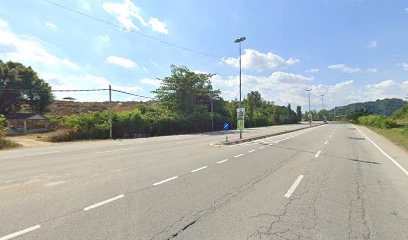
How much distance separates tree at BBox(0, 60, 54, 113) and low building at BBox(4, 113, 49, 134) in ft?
15.3

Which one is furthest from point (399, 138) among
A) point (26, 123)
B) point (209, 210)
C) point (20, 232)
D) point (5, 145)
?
point (26, 123)

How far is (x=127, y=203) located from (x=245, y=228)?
2550mm

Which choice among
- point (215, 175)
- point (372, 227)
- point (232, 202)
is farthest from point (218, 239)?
point (215, 175)

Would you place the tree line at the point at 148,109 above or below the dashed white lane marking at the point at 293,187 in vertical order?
above

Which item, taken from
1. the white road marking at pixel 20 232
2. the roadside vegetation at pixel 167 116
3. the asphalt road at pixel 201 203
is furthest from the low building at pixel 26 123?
the white road marking at pixel 20 232

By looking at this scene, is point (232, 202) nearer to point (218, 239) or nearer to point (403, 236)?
point (218, 239)

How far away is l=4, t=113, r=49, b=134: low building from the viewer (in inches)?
1714

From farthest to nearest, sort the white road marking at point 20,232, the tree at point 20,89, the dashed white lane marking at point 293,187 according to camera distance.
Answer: the tree at point 20,89 → the dashed white lane marking at point 293,187 → the white road marking at point 20,232

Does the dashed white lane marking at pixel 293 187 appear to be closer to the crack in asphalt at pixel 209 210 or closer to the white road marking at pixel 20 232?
the crack in asphalt at pixel 209 210

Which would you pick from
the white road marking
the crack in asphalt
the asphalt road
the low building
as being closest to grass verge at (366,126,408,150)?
the asphalt road

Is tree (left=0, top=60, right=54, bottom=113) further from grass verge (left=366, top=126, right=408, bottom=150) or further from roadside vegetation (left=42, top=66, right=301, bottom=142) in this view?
grass verge (left=366, top=126, right=408, bottom=150)

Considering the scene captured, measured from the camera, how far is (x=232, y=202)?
19.0ft

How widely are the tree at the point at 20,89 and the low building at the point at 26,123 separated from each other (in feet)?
15.3

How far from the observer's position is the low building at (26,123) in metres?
43.5
